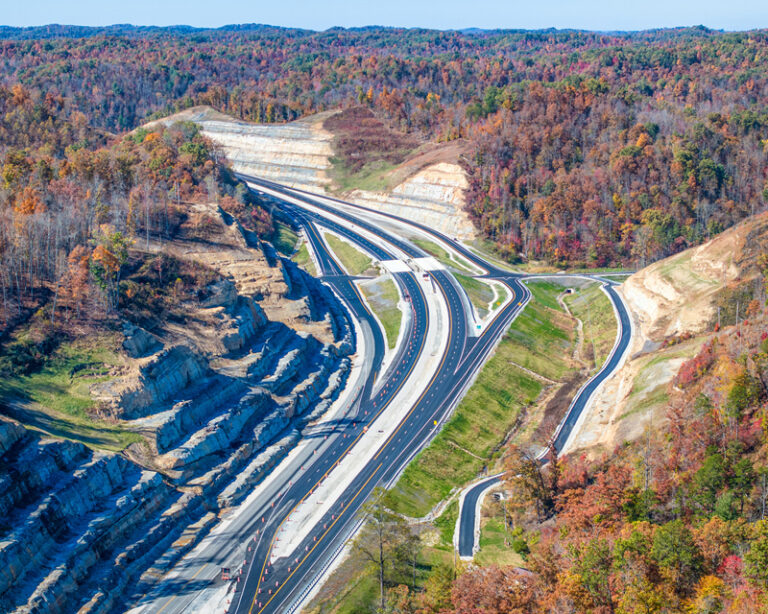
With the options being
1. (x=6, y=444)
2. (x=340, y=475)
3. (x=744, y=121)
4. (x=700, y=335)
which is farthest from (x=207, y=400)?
(x=744, y=121)

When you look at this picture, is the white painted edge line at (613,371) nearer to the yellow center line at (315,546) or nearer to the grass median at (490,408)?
the grass median at (490,408)

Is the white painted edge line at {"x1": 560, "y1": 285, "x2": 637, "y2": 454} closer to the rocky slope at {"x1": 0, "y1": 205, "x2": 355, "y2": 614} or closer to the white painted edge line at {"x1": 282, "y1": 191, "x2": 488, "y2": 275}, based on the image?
the white painted edge line at {"x1": 282, "y1": 191, "x2": 488, "y2": 275}

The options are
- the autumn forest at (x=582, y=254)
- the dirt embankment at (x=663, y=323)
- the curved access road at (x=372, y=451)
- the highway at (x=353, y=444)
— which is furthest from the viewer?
the dirt embankment at (x=663, y=323)

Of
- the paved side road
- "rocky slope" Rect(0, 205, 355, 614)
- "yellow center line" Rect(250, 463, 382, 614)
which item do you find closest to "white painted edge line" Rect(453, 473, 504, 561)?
the paved side road

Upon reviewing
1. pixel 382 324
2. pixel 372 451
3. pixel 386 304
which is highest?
pixel 386 304

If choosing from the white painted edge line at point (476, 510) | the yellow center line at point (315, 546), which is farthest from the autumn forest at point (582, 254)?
the yellow center line at point (315, 546)

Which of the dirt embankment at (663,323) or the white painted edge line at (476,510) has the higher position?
the dirt embankment at (663,323)

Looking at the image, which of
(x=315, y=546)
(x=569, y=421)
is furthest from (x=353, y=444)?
(x=569, y=421)

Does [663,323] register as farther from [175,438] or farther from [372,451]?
[175,438]

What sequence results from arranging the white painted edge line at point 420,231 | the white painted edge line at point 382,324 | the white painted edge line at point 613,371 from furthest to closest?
the white painted edge line at point 420,231 < the white painted edge line at point 382,324 < the white painted edge line at point 613,371
